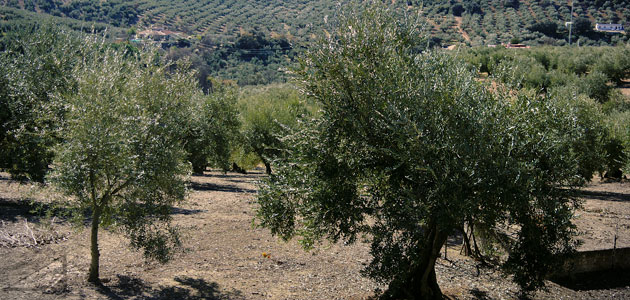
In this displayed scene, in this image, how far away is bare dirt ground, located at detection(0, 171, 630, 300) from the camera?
10.8 m

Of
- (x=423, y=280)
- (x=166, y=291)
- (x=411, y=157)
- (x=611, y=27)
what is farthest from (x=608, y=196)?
(x=611, y=27)

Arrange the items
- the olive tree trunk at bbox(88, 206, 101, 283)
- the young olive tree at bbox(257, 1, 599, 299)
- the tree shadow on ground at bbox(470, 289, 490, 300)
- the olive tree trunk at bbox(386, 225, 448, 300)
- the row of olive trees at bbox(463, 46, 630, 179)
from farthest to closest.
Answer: the row of olive trees at bbox(463, 46, 630, 179) → the tree shadow on ground at bbox(470, 289, 490, 300) → the olive tree trunk at bbox(88, 206, 101, 283) → the olive tree trunk at bbox(386, 225, 448, 300) → the young olive tree at bbox(257, 1, 599, 299)

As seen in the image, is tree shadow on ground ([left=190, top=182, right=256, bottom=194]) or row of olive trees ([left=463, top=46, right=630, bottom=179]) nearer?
tree shadow on ground ([left=190, top=182, right=256, bottom=194])

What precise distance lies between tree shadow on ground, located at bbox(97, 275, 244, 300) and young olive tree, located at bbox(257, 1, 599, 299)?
99.4 inches

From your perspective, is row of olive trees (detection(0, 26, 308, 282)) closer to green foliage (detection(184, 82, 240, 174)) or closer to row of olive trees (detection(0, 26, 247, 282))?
row of olive trees (detection(0, 26, 247, 282))

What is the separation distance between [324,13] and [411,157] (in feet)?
207

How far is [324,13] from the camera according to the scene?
6781 centimetres

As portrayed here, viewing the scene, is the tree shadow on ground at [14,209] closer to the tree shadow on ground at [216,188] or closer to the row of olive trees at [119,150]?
the row of olive trees at [119,150]

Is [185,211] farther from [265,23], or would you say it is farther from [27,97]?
[265,23]

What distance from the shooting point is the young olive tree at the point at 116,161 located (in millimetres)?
9525

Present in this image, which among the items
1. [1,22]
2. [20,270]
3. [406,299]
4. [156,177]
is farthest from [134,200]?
[1,22]

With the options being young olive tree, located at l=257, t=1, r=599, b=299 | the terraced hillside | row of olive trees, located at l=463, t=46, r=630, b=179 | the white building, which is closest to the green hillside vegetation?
the terraced hillside

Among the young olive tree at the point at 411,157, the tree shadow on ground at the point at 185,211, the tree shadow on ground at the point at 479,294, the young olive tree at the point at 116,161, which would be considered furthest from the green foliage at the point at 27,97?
Answer: the tree shadow on ground at the point at 479,294

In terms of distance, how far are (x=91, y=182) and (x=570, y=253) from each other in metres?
9.92
